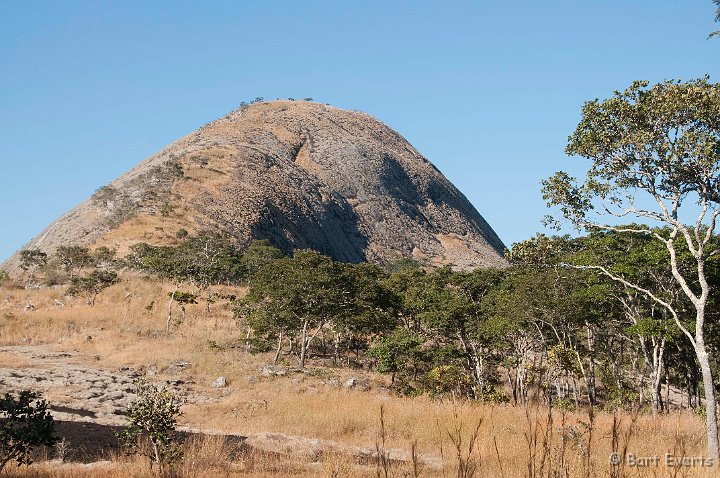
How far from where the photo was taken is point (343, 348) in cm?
4297

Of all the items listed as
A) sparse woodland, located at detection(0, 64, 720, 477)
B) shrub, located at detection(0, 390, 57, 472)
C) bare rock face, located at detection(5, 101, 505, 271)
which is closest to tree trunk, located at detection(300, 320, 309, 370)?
sparse woodland, located at detection(0, 64, 720, 477)

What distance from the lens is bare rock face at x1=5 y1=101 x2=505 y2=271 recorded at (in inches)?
3371

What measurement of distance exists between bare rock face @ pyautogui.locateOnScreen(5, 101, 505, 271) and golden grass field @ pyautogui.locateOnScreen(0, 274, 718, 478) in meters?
33.3

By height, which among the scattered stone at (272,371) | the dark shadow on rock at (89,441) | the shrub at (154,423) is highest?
the shrub at (154,423)

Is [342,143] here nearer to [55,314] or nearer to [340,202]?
[340,202]

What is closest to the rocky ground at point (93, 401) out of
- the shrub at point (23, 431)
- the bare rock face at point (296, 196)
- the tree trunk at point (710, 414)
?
the shrub at point (23, 431)

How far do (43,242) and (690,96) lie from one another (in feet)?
325

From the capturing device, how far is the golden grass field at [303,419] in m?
7.89

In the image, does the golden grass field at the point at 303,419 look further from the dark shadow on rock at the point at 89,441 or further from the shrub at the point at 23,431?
the dark shadow on rock at the point at 89,441

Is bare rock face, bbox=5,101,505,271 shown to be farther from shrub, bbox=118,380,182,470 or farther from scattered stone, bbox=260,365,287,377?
shrub, bbox=118,380,182,470

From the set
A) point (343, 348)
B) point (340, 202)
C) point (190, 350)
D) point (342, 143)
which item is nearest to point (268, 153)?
point (340, 202)

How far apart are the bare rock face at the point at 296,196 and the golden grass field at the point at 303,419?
33333 mm

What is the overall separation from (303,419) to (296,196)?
106754mm

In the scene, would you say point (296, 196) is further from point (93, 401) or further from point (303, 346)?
point (93, 401)
